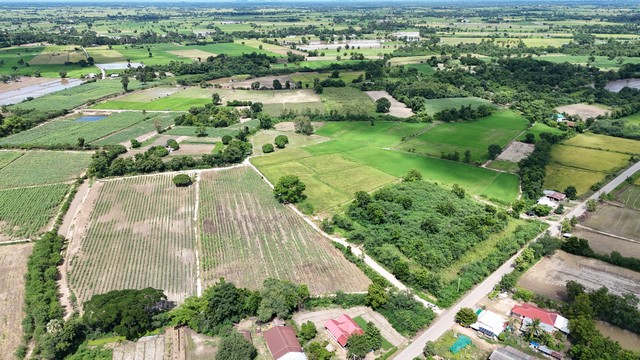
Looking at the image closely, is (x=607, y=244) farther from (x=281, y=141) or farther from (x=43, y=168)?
(x=43, y=168)

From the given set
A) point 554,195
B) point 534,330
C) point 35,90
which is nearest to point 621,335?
point 534,330

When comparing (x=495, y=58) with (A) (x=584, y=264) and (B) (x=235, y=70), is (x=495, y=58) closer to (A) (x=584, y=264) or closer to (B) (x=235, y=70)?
(B) (x=235, y=70)

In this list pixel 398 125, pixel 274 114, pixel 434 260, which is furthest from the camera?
pixel 274 114

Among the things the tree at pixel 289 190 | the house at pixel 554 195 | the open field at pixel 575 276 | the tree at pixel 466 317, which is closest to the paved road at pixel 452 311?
the tree at pixel 466 317

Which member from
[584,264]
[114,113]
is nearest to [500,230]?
[584,264]

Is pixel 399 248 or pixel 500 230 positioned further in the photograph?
pixel 500 230

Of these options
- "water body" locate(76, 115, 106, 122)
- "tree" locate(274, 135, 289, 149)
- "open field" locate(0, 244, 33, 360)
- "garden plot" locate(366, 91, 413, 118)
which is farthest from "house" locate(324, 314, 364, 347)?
"water body" locate(76, 115, 106, 122)

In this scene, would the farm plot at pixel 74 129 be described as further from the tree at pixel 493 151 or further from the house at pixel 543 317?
the house at pixel 543 317
